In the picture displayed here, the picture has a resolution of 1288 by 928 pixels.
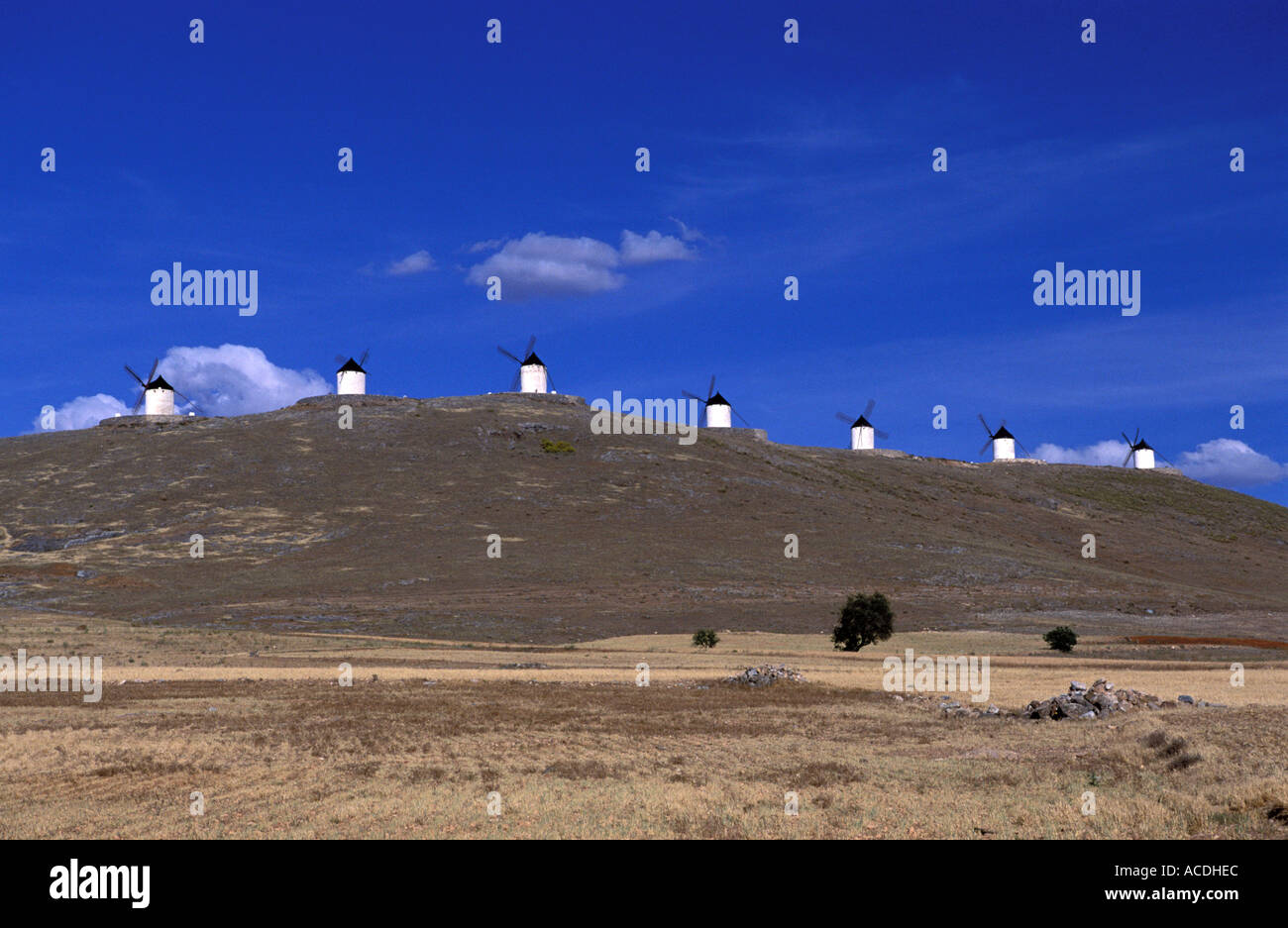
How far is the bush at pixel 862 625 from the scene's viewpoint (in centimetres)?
6178

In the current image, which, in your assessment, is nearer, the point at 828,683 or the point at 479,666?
the point at 828,683

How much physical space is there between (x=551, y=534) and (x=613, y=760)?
7754cm

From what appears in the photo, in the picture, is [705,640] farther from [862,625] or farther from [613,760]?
[613,760]

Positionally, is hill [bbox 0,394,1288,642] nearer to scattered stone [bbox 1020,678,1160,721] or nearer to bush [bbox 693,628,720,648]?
bush [bbox 693,628,720,648]

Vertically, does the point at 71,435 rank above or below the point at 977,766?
above

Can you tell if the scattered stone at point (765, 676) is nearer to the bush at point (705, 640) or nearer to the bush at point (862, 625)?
the bush at point (705, 640)

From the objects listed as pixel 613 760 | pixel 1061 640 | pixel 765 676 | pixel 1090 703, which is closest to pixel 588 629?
pixel 1061 640

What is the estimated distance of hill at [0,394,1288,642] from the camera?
7712cm

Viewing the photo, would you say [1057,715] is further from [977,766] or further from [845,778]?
[845,778]

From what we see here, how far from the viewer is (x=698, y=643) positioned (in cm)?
6034

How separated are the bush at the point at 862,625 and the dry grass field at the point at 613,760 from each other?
17667 mm
